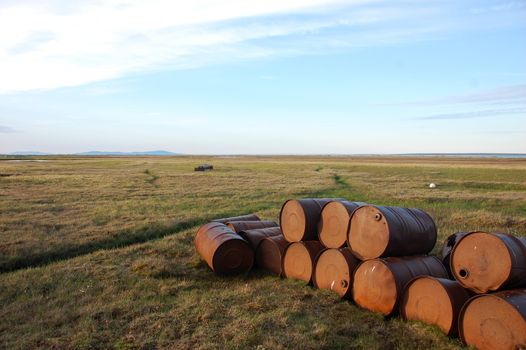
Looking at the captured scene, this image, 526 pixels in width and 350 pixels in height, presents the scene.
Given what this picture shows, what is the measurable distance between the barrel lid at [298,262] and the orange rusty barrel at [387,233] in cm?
111

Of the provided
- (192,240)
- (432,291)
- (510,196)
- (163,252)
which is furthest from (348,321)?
(510,196)

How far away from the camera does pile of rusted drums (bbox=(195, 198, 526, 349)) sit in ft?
18.1

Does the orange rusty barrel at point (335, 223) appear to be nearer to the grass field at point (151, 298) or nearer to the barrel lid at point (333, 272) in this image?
the barrel lid at point (333, 272)

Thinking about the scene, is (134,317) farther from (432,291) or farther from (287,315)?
(432,291)

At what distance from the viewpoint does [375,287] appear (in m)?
6.83

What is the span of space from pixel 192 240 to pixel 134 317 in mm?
5536

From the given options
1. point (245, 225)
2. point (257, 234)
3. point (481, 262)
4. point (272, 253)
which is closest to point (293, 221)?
point (272, 253)

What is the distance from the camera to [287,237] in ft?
29.6

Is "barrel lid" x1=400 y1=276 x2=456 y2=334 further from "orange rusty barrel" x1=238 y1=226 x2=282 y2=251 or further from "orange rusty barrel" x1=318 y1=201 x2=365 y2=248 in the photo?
"orange rusty barrel" x1=238 y1=226 x2=282 y2=251

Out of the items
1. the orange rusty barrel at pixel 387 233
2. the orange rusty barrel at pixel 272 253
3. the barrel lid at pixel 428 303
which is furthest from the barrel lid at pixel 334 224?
the barrel lid at pixel 428 303

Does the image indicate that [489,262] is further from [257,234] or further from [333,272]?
[257,234]

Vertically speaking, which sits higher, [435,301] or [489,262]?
[489,262]

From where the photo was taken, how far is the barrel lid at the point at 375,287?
21.7ft

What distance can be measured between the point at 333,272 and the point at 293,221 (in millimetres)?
1592
